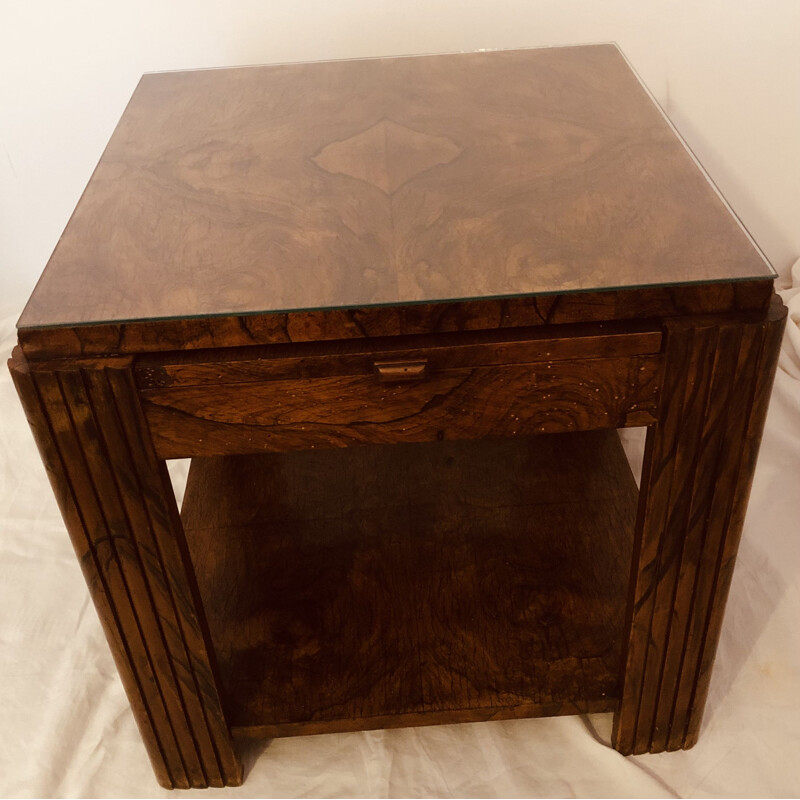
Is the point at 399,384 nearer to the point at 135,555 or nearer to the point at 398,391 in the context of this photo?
the point at 398,391

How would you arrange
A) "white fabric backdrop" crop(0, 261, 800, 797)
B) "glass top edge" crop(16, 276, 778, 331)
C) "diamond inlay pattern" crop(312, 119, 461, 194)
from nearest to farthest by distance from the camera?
1. "glass top edge" crop(16, 276, 778, 331)
2. "diamond inlay pattern" crop(312, 119, 461, 194)
3. "white fabric backdrop" crop(0, 261, 800, 797)

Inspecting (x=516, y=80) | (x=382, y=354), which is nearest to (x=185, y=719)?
(x=382, y=354)

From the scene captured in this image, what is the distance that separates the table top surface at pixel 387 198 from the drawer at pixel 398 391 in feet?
0.13

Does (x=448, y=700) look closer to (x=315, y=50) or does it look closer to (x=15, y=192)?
(x=315, y=50)

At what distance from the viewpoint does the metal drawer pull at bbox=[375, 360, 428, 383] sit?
704mm

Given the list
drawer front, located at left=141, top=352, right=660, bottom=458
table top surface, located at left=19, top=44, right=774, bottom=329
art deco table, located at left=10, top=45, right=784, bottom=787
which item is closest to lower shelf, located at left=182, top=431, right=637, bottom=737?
art deco table, located at left=10, top=45, right=784, bottom=787

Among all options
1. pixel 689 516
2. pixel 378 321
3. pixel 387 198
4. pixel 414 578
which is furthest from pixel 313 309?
pixel 414 578

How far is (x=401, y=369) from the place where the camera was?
705 mm

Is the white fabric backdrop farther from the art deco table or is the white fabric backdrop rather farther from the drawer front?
the drawer front

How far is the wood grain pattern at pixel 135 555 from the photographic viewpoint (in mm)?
712

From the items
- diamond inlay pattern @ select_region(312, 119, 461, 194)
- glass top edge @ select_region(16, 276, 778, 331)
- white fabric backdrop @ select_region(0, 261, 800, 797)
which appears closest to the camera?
glass top edge @ select_region(16, 276, 778, 331)

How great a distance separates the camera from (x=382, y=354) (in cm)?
70

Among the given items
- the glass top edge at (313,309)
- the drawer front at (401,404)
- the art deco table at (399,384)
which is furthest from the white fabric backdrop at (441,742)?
the glass top edge at (313,309)

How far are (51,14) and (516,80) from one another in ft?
2.31
